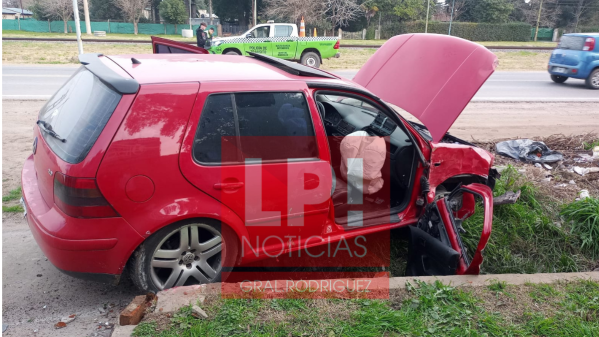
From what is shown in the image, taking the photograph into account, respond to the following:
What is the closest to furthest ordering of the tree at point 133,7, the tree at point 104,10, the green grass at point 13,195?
the green grass at point 13,195 → the tree at point 133,7 → the tree at point 104,10

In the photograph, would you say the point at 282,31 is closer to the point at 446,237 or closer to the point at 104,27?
the point at 446,237

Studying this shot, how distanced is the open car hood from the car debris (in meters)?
3.30

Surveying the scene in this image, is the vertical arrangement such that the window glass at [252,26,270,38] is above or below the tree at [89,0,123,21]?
below

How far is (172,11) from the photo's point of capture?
47.5 metres

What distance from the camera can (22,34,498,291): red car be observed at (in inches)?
119

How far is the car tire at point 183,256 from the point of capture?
3209 mm

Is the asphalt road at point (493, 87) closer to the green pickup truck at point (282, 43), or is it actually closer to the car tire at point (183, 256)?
the green pickup truck at point (282, 43)

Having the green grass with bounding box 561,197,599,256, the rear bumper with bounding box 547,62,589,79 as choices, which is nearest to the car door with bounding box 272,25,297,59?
the rear bumper with bounding box 547,62,589,79

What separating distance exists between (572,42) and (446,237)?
602 inches

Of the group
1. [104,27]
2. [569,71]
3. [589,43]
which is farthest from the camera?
[104,27]

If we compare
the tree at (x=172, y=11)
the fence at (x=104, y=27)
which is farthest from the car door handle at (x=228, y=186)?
the tree at (x=172, y=11)

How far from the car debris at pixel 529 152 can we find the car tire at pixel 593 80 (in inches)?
408

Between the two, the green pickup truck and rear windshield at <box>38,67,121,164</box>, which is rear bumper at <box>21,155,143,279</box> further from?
the green pickup truck

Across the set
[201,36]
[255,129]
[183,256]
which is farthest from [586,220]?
[201,36]
